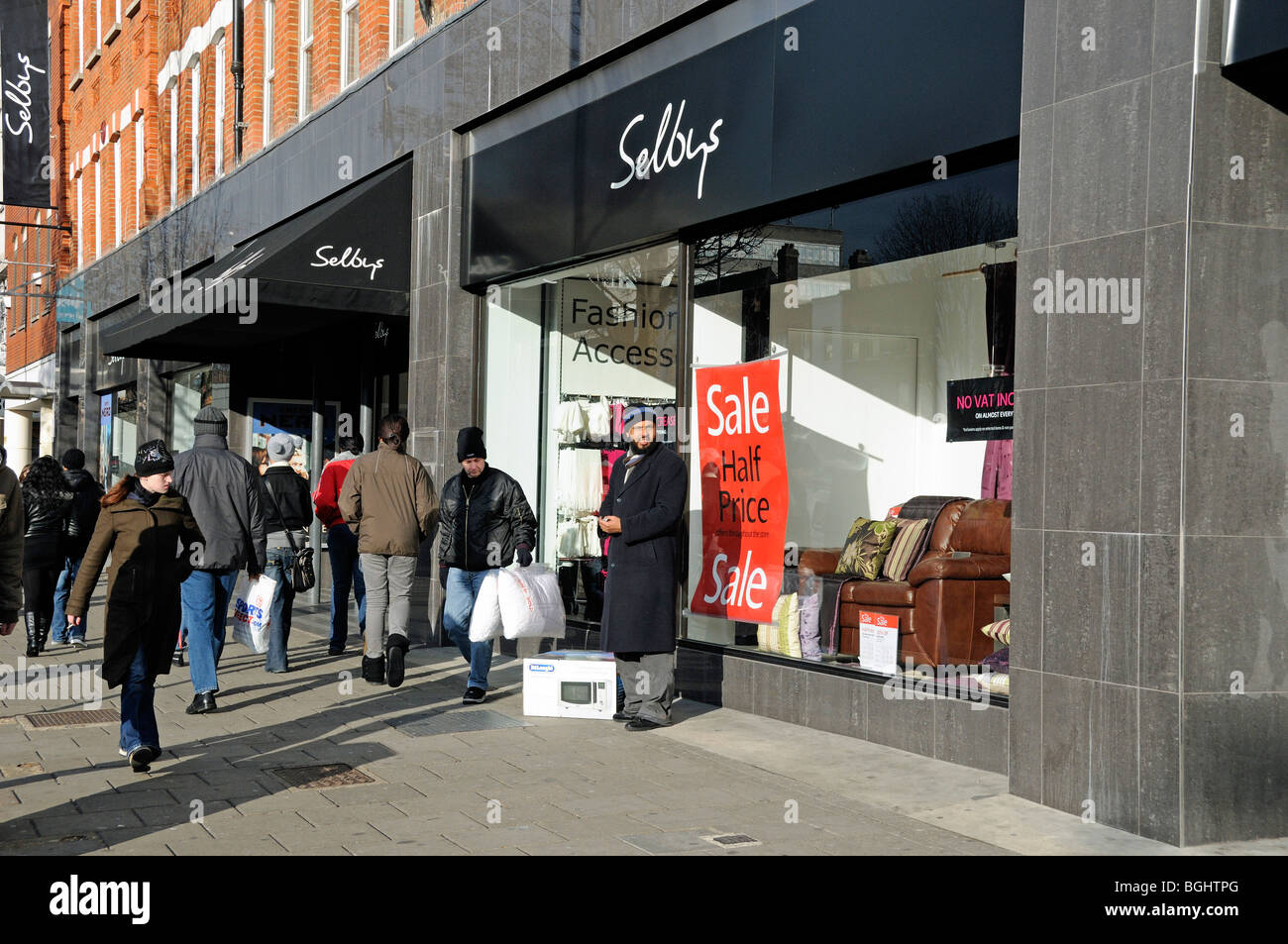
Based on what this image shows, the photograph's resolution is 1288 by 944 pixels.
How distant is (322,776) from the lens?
7.06 meters

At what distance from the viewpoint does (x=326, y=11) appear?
51.2ft

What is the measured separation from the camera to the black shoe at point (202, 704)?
901 cm

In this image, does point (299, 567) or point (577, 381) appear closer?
point (299, 567)

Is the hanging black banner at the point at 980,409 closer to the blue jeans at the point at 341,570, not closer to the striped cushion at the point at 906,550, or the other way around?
the striped cushion at the point at 906,550

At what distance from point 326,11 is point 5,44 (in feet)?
34.1

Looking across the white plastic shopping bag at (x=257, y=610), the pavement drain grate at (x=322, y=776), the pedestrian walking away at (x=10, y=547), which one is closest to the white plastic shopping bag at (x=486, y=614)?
the white plastic shopping bag at (x=257, y=610)

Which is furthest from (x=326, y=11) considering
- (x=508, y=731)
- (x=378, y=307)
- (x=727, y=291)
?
(x=508, y=731)

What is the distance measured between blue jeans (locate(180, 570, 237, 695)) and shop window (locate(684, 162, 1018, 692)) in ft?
10.5

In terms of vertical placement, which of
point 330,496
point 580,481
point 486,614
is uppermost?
point 580,481

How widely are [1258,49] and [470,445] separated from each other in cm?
572

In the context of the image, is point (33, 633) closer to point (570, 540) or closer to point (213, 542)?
point (213, 542)

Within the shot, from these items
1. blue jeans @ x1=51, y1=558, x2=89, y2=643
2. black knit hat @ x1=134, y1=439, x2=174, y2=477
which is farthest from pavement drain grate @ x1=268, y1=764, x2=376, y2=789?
blue jeans @ x1=51, y1=558, x2=89, y2=643

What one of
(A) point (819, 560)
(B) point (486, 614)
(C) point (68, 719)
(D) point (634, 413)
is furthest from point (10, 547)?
(D) point (634, 413)
